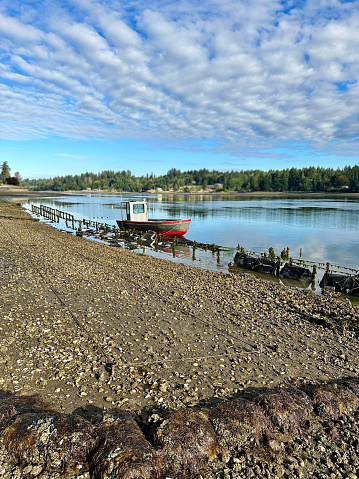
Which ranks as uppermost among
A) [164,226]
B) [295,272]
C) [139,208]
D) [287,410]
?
[139,208]

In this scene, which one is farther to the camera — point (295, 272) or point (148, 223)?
point (148, 223)

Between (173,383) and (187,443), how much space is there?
2.26 m

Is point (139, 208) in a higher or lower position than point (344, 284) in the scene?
higher

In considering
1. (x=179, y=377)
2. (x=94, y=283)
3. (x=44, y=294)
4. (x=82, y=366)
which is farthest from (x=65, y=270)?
(x=179, y=377)

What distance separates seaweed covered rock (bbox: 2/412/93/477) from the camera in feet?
13.4

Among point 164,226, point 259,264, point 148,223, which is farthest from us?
point 148,223

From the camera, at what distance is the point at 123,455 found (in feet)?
13.5

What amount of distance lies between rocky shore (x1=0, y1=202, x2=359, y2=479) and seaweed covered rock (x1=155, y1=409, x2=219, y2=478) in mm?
17

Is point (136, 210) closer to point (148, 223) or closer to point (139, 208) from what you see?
point (139, 208)

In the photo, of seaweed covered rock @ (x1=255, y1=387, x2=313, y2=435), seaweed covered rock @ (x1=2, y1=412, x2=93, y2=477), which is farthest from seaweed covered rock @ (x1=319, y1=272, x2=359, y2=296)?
seaweed covered rock @ (x1=2, y1=412, x2=93, y2=477)

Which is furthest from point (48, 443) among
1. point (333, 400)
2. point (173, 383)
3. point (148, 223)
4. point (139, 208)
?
point (139, 208)

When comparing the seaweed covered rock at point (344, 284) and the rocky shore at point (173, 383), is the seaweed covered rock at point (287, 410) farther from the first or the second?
the seaweed covered rock at point (344, 284)

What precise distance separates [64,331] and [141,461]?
5.85 m

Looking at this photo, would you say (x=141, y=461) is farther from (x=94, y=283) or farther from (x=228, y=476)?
(x=94, y=283)
